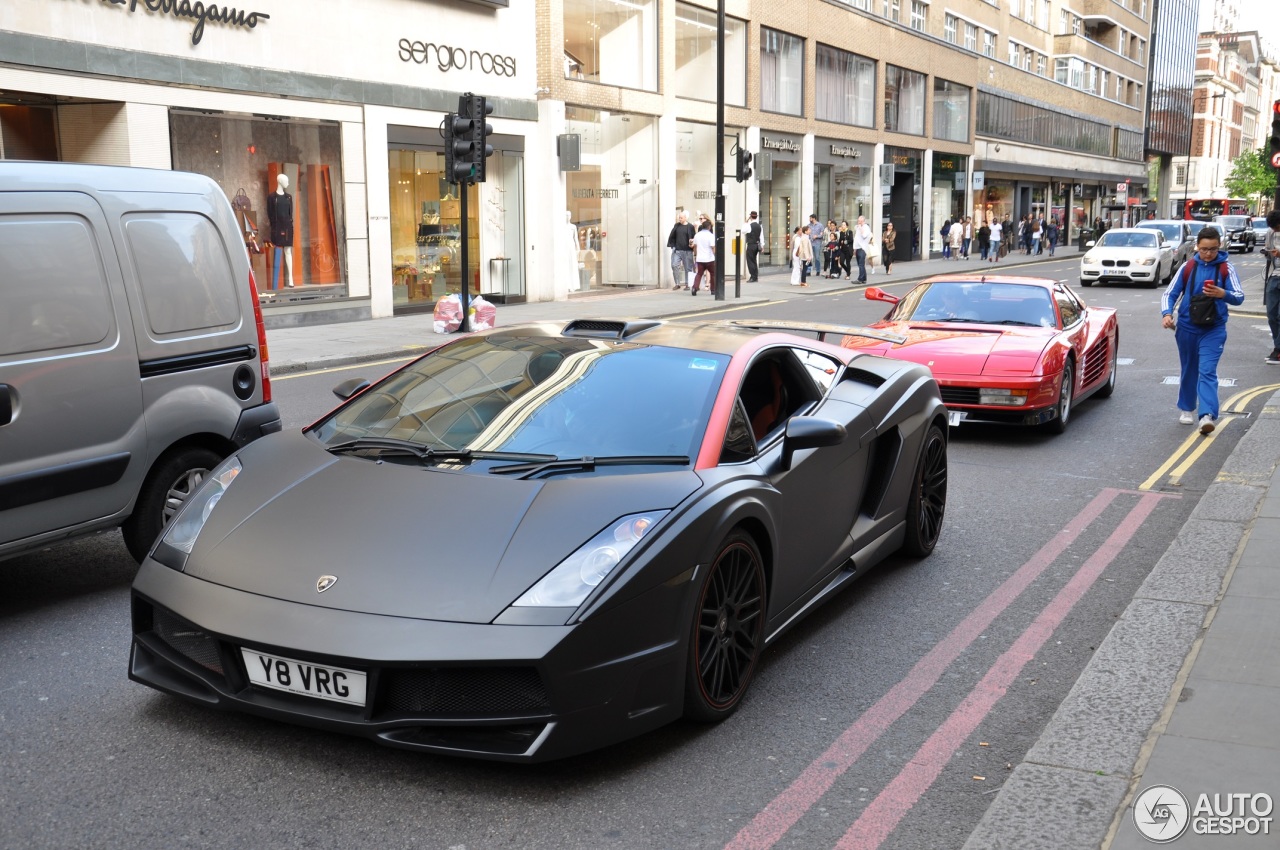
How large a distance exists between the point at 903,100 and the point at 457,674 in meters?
48.1

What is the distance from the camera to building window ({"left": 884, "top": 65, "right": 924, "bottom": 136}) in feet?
153

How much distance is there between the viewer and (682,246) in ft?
99.7

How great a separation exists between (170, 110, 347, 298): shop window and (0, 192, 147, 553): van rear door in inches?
593

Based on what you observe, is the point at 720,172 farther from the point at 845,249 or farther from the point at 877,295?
the point at 877,295

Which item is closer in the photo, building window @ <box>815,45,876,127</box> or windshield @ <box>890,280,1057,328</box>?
windshield @ <box>890,280,1057,328</box>

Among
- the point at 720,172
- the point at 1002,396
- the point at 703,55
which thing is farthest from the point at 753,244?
the point at 1002,396

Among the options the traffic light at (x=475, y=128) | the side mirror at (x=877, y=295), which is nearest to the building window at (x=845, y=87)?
the traffic light at (x=475, y=128)

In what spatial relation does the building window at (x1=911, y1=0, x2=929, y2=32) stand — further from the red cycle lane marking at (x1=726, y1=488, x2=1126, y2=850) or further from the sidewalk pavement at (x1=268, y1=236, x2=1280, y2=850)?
the red cycle lane marking at (x1=726, y1=488, x2=1126, y2=850)

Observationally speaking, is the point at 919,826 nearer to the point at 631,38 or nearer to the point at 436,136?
the point at 436,136

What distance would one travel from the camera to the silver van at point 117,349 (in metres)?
5.15

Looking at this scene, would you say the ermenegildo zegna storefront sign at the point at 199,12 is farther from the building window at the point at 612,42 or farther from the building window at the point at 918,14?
the building window at the point at 918,14

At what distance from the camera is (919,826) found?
3521 millimetres

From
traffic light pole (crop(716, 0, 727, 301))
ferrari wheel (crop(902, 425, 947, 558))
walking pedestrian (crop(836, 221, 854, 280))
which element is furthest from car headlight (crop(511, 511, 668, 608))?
walking pedestrian (crop(836, 221, 854, 280))

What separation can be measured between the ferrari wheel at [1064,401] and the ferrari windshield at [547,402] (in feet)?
20.9
